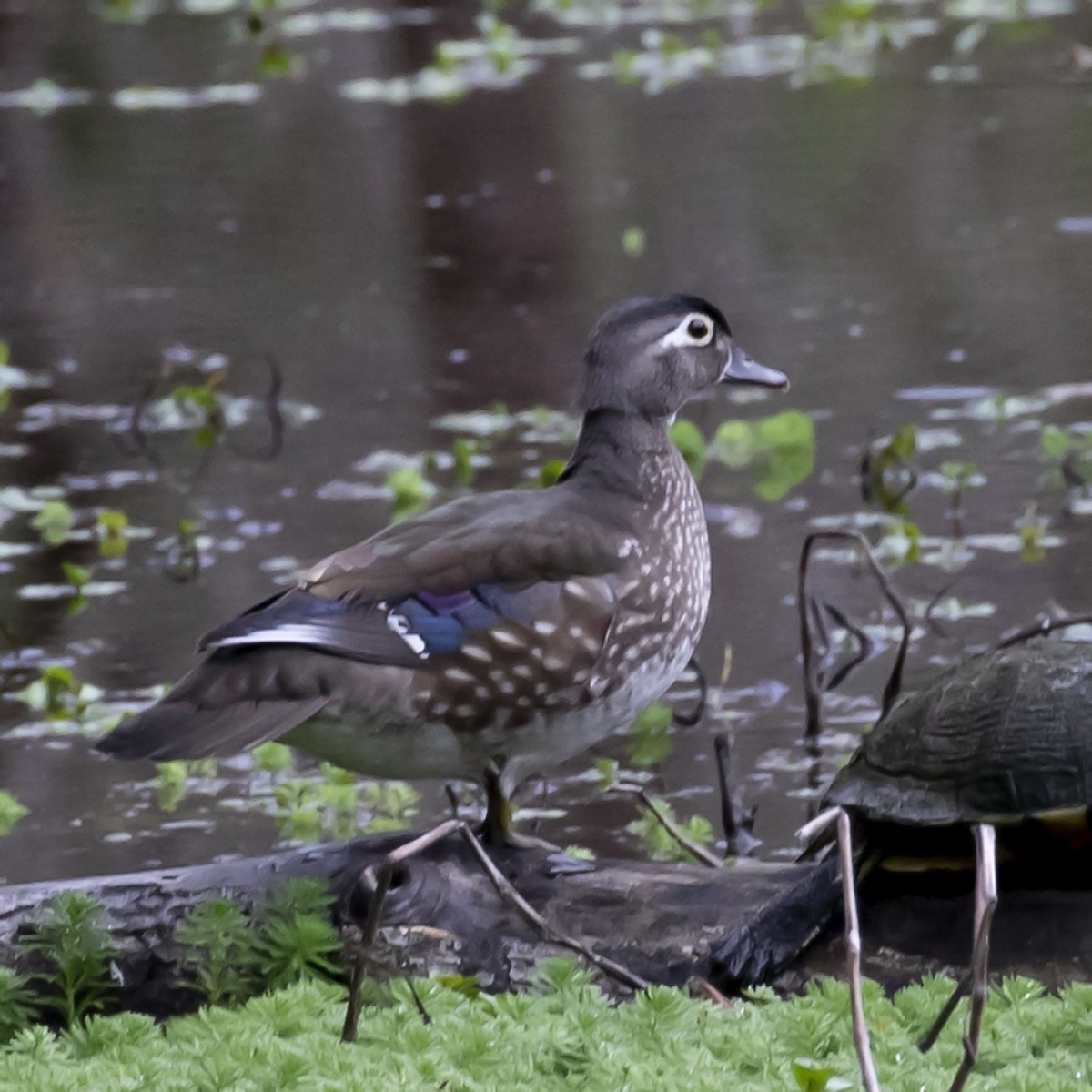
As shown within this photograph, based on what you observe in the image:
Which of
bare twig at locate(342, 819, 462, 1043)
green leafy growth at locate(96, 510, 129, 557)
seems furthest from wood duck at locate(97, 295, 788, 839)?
green leafy growth at locate(96, 510, 129, 557)

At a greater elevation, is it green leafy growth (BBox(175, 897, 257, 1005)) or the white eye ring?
the white eye ring

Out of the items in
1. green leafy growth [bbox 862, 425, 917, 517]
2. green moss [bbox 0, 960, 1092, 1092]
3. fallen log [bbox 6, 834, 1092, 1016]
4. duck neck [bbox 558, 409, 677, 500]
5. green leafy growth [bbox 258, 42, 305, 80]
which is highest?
duck neck [bbox 558, 409, 677, 500]

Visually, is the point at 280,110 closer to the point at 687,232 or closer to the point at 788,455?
the point at 687,232

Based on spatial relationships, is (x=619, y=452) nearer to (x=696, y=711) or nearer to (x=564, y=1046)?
(x=696, y=711)

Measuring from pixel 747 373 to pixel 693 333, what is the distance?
288mm

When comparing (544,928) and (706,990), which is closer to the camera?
(544,928)

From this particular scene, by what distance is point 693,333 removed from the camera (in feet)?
14.9

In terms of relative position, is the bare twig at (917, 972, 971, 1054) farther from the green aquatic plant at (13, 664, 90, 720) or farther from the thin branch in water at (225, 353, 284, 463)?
the thin branch in water at (225, 353, 284, 463)

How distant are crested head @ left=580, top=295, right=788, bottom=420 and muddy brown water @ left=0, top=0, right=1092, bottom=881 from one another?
3.06 ft

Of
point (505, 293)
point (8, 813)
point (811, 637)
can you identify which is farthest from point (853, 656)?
point (505, 293)

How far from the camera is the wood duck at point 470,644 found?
3.72m

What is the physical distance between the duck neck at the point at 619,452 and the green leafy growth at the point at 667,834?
671mm

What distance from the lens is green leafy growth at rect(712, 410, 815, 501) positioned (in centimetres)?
724

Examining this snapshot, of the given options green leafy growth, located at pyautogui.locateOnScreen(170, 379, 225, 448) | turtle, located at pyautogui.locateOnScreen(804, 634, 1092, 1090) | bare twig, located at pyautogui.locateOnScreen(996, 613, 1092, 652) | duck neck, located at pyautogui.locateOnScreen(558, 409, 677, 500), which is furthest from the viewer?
green leafy growth, located at pyautogui.locateOnScreen(170, 379, 225, 448)
